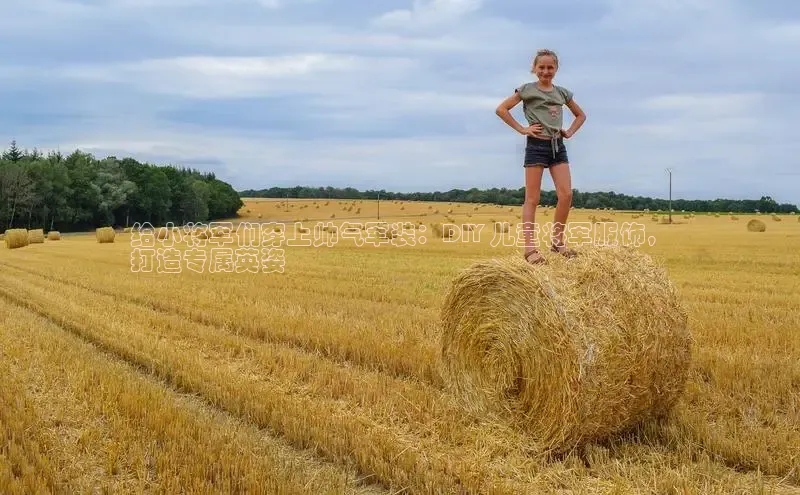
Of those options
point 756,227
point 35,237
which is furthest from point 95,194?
point 756,227

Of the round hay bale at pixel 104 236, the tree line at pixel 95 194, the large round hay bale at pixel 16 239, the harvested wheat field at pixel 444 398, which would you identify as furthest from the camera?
the tree line at pixel 95 194

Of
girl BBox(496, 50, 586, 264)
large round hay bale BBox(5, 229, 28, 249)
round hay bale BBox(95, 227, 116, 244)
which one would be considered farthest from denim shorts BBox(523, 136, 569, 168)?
large round hay bale BBox(5, 229, 28, 249)

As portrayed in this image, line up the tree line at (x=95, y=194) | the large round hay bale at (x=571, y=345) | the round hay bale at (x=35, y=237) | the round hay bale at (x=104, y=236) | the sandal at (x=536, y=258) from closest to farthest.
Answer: the large round hay bale at (x=571, y=345) < the sandal at (x=536, y=258) < the round hay bale at (x=104, y=236) < the round hay bale at (x=35, y=237) < the tree line at (x=95, y=194)

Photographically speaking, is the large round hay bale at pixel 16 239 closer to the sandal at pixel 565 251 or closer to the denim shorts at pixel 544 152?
the denim shorts at pixel 544 152

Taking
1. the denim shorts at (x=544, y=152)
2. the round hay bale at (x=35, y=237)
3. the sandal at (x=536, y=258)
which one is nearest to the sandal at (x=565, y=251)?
the sandal at (x=536, y=258)

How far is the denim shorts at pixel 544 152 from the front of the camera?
19.2ft

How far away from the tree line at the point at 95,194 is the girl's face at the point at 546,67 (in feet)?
203

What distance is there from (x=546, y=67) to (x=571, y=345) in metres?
2.54

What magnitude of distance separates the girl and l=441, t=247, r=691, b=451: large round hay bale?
0.60 meters

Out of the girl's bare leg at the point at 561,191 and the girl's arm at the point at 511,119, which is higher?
the girl's arm at the point at 511,119

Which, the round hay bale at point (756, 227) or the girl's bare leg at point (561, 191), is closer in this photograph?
the girl's bare leg at point (561, 191)

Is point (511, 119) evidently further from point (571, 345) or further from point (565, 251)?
point (571, 345)

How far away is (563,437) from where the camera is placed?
4594mm

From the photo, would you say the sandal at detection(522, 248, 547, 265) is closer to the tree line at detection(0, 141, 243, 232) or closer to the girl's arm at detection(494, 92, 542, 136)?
the girl's arm at detection(494, 92, 542, 136)
